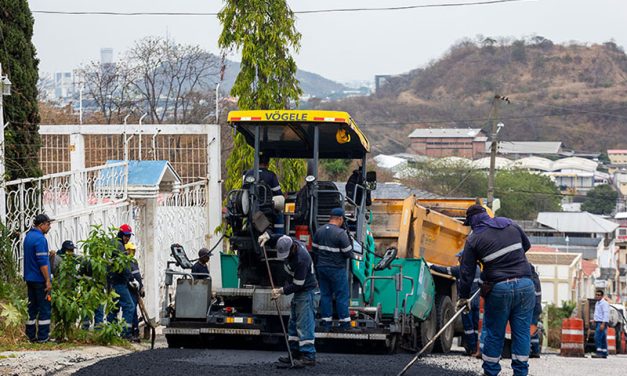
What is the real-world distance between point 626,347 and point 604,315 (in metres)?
3.43

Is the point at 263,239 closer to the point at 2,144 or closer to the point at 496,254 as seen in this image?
the point at 496,254

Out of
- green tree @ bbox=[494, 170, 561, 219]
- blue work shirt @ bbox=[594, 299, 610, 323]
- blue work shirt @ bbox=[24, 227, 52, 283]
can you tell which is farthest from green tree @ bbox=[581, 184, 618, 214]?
blue work shirt @ bbox=[24, 227, 52, 283]

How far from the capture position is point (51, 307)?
40.8 ft

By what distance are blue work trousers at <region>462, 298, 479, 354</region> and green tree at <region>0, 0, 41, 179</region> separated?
6.24 metres

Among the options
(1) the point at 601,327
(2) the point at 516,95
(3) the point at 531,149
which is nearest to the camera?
(1) the point at 601,327

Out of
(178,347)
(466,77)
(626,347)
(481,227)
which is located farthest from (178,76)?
Answer: (466,77)

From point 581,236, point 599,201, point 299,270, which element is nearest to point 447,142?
point 599,201

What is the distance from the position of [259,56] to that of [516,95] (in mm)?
125558

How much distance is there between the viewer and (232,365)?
35.5 feet

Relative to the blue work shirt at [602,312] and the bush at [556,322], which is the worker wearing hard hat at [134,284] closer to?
the blue work shirt at [602,312]

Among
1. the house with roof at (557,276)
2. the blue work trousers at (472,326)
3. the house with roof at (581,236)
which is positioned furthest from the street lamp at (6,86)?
the house with roof at (581,236)

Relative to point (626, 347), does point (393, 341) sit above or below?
above

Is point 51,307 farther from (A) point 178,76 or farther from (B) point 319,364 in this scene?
(A) point 178,76

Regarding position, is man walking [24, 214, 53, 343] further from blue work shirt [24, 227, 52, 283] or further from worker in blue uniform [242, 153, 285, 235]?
worker in blue uniform [242, 153, 285, 235]
